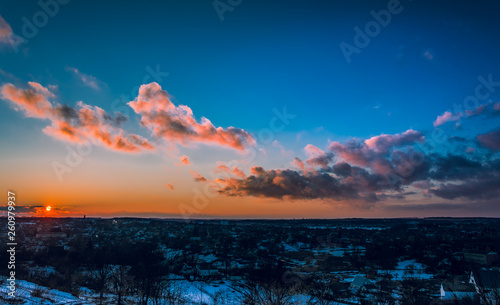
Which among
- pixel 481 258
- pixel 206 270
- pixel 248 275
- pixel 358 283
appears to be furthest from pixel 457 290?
pixel 206 270

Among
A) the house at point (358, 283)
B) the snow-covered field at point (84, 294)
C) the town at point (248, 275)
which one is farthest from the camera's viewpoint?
the house at point (358, 283)

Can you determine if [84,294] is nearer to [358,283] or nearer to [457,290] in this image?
[358,283]

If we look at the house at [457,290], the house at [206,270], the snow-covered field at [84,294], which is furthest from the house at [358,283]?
the house at [206,270]

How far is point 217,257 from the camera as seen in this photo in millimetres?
75688

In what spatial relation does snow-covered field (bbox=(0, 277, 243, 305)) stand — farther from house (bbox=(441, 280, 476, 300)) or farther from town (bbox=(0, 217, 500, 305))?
house (bbox=(441, 280, 476, 300))

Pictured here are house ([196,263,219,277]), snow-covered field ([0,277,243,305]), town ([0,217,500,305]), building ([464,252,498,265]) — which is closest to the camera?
snow-covered field ([0,277,243,305])

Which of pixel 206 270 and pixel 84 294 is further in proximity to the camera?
pixel 206 270

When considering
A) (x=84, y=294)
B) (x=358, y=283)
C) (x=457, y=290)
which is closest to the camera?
(x=84, y=294)

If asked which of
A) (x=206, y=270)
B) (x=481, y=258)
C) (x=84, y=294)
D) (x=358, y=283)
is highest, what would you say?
(x=84, y=294)

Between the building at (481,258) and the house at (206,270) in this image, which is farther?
the building at (481,258)

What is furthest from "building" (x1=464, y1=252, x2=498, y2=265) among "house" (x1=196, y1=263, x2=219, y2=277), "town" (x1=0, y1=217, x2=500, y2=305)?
"house" (x1=196, y1=263, x2=219, y2=277)

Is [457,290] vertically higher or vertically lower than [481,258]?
higher

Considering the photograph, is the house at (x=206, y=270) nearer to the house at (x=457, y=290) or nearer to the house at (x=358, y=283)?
the house at (x=358, y=283)

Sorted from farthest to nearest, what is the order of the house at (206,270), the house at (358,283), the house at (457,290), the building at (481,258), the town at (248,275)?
1. the building at (481,258)
2. the house at (206,270)
3. the house at (358,283)
4. the house at (457,290)
5. the town at (248,275)
